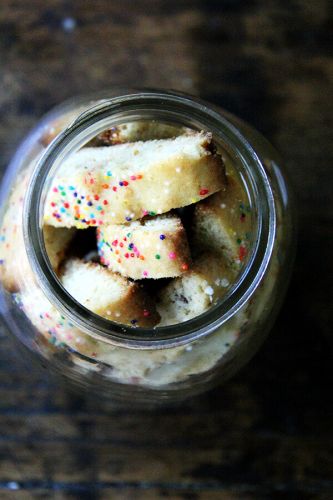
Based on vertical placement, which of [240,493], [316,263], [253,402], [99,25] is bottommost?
[240,493]

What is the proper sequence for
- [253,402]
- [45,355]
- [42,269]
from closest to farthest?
[42,269]
[45,355]
[253,402]

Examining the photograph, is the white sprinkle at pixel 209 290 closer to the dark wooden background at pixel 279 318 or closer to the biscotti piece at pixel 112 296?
the biscotti piece at pixel 112 296

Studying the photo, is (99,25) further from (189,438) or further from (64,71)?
(189,438)

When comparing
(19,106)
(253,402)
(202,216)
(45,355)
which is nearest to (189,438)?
(253,402)

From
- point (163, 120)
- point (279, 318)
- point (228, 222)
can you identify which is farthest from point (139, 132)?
point (279, 318)

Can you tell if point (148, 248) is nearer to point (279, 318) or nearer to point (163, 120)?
point (163, 120)

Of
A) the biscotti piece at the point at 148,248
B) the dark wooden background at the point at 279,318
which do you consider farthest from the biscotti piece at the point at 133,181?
the dark wooden background at the point at 279,318

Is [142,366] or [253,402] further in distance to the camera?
[253,402]
